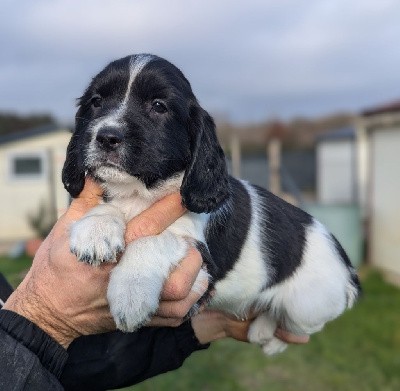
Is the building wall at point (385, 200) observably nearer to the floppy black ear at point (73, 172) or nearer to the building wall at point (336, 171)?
the building wall at point (336, 171)

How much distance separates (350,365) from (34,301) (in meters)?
7.95

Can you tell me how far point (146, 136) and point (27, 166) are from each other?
23.1m

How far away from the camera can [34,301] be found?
9.12ft

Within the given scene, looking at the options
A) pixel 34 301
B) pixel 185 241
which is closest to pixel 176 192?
pixel 185 241

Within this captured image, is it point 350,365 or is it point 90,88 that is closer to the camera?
point 90,88

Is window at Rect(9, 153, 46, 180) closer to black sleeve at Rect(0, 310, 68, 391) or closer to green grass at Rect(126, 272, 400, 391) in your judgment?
green grass at Rect(126, 272, 400, 391)

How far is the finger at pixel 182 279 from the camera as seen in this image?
279 centimetres

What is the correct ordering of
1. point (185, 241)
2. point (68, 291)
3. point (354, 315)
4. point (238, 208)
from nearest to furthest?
point (68, 291)
point (185, 241)
point (238, 208)
point (354, 315)

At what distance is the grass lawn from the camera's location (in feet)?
29.5

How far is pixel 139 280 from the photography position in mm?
2674

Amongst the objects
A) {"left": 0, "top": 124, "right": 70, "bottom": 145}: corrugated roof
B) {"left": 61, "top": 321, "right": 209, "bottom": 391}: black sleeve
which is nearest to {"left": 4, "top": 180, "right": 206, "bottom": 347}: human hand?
{"left": 61, "top": 321, "right": 209, "bottom": 391}: black sleeve

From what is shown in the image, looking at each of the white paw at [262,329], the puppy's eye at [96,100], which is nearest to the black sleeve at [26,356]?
the puppy's eye at [96,100]

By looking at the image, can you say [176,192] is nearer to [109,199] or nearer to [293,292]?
[109,199]

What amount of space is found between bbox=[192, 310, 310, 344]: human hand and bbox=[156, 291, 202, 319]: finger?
3.63ft
